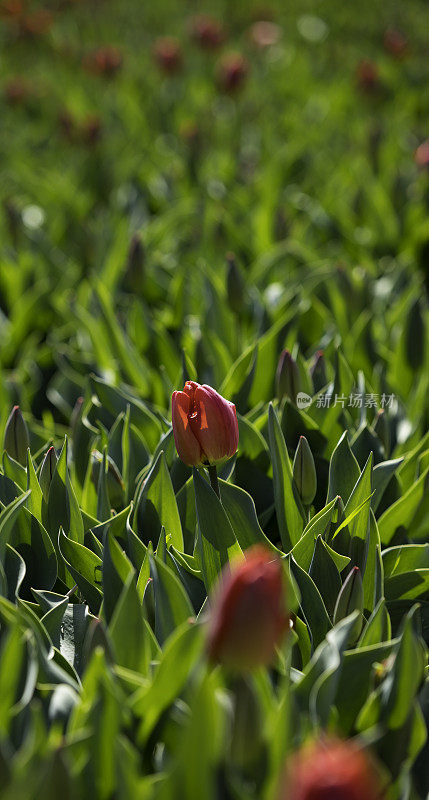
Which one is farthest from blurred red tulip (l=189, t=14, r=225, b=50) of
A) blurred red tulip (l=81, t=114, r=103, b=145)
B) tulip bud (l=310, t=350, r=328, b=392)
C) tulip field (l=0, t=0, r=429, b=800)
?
tulip bud (l=310, t=350, r=328, b=392)

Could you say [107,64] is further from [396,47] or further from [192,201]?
[192,201]

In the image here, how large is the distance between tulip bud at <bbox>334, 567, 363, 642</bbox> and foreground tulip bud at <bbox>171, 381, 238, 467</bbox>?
230 millimetres

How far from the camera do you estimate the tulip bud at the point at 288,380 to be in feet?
5.18

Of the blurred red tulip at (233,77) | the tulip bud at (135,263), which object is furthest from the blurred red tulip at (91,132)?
the tulip bud at (135,263)

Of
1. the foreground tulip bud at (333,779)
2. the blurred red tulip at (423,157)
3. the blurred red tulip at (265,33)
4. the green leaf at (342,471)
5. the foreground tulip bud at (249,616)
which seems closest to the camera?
the foreground tulip bud at (333,779)

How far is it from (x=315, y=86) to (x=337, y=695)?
157 inches

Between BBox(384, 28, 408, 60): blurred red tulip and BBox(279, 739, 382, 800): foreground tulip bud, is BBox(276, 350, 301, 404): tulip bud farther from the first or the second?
BBox(384, 28, 408, 60): blurred red tulip

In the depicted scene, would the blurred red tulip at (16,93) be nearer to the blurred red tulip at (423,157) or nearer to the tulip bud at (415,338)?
the blurred red tulip at (423,157)

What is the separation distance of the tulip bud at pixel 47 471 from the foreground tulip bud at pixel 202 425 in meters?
0.23

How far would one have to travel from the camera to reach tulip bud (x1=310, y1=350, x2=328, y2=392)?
171 centimetres

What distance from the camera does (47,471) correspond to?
135 cm

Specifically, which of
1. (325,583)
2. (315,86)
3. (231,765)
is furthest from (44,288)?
(315,86)

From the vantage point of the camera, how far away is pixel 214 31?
190 inches

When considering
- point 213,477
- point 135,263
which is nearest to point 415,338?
point 135,263
